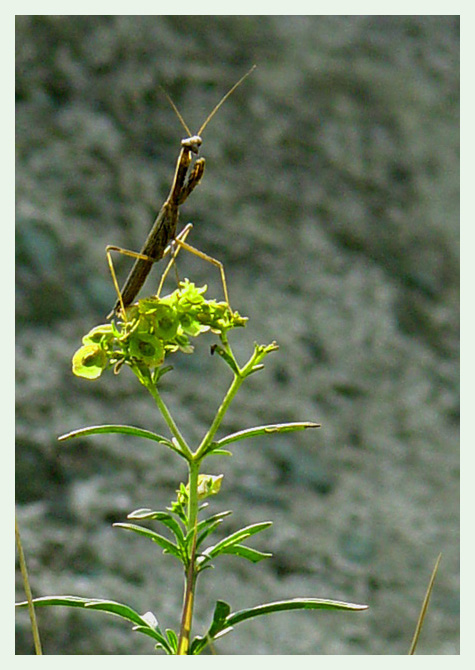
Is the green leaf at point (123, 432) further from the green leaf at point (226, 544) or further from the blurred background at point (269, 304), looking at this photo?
the blurred background at point (269, 304)

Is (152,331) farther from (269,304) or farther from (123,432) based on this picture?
(269,304)

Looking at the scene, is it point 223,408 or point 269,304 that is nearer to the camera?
point 223,408

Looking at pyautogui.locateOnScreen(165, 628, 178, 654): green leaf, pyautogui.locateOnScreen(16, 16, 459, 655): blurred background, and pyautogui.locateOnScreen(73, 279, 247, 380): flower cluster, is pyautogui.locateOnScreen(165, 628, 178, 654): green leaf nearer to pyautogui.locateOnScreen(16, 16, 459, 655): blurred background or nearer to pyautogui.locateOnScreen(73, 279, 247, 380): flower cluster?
pyautogui.locateOnScreen(73, 279, 247, 380): flower cluster

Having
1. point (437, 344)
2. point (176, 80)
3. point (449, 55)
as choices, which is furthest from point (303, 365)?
point (449, 55)

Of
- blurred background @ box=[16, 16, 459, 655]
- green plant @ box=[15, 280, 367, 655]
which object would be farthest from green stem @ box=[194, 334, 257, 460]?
blurred background @ box=[16, 16, 459, 655]

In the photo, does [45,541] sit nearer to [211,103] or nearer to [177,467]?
[177,467]

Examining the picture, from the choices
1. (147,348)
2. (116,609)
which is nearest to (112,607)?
(116,609)

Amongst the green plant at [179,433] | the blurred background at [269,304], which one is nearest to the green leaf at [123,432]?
the green plant at [179,433]
